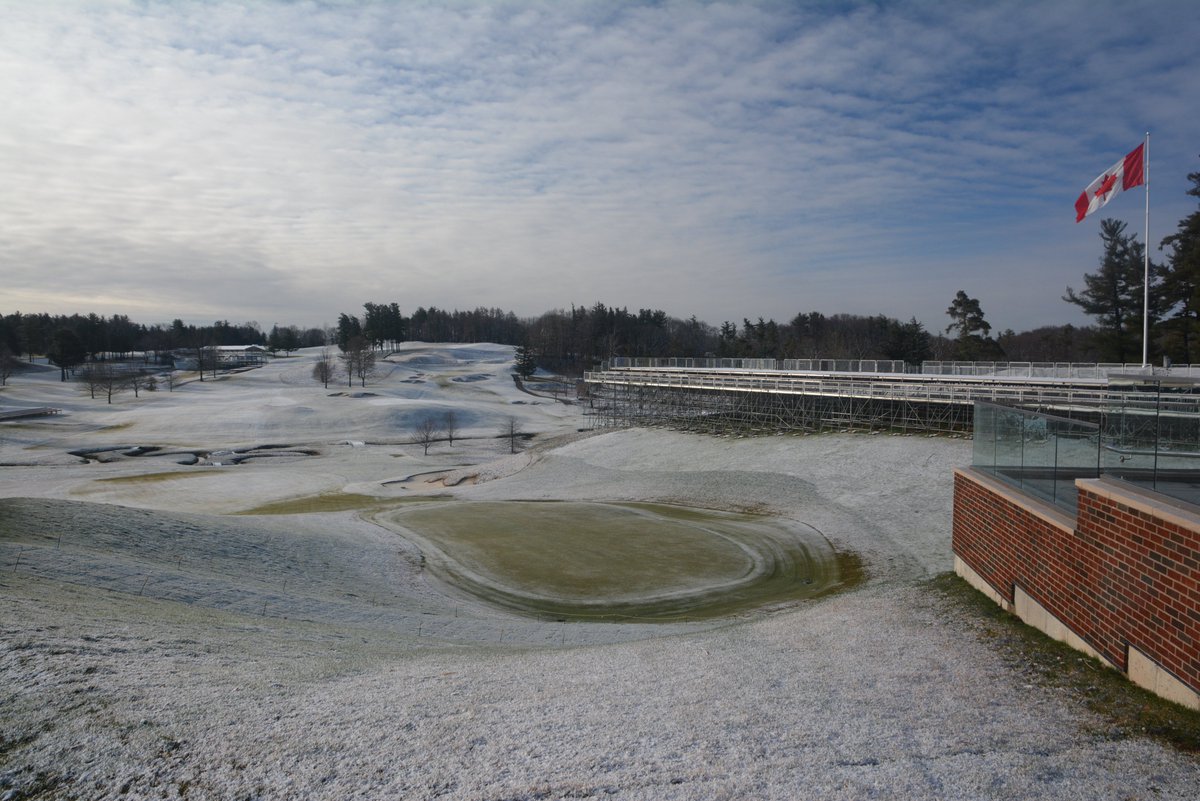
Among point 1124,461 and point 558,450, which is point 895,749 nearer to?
point 1124,461

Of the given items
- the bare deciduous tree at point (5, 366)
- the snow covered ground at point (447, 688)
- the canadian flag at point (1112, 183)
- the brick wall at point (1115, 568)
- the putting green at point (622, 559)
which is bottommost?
the putting green at point (622, 559)

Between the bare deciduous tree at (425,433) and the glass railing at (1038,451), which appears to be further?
the bare deciduous tree at (425,433)

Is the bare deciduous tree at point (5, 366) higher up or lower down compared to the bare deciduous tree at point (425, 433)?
higher up

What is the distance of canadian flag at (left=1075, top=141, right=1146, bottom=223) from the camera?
22.3 m

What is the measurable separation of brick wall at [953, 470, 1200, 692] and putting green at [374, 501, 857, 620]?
8658 mm

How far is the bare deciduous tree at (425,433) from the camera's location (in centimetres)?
6870

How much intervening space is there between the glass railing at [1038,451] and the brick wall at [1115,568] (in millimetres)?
381

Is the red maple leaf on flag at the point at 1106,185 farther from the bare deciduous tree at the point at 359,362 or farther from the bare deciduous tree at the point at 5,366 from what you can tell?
the bare deciduous tree at the point at 5,366

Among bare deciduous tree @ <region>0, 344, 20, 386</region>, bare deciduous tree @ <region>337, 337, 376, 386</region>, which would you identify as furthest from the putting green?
bare deciduous tree @ <region>0, 344, 20, 386</region>

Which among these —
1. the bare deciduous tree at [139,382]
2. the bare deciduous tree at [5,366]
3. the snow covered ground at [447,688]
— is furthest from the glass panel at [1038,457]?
the bare deciduous tree at [5,366]

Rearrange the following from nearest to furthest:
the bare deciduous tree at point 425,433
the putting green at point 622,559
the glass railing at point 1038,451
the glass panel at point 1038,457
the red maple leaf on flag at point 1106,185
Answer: the glass railing at point 1038,451
the glass panel at point 1038,457
the putting green at point 622,559
the red maple leaf on flag at point 1106,185
the bare deciduous tree at point 425,433

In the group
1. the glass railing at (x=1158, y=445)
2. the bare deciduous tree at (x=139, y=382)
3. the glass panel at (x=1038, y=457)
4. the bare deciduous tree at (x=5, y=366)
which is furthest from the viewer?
the bare deciduous tree at (x=139, y=382)

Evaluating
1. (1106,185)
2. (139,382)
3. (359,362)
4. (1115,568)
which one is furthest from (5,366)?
(1115,568)

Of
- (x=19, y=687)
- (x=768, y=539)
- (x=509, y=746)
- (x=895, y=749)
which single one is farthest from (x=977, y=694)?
(x=768, y=539)
